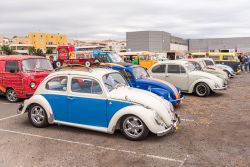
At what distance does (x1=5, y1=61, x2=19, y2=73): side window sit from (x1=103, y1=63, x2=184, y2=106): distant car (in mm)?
3801

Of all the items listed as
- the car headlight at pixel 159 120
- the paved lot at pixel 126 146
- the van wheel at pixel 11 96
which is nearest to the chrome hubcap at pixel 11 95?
the van wheel at pixel 11 96

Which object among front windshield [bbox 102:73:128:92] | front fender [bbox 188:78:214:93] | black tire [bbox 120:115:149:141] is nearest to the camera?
black tire [bbox 120:115:149:141]

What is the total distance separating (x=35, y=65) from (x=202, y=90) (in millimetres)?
7239

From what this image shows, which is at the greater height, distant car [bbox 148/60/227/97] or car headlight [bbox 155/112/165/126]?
distant car [bbox 148/60/227/97]

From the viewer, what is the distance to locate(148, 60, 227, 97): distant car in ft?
38.7

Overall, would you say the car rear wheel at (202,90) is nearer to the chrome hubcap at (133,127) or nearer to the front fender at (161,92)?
the front fender at (161,92)

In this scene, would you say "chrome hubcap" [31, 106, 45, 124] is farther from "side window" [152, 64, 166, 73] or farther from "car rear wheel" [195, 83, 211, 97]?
"car rear wheel" [195, 83, 211, 97]

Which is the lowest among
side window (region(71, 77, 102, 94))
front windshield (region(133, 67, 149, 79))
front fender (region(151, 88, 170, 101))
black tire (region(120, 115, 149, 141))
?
black tire (region(120, 115, 149, 141))

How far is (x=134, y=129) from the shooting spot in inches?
235

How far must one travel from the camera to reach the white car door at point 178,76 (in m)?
12.0

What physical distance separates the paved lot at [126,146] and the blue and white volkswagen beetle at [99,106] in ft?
0.91

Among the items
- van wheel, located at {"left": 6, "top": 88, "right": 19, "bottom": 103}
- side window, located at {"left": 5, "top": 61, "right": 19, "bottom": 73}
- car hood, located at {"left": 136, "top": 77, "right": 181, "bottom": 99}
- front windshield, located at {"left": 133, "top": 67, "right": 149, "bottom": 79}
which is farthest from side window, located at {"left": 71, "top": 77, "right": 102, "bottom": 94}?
van wheel, located at {"left": 6, "top": 88, "right": 19, "bottom": 103}

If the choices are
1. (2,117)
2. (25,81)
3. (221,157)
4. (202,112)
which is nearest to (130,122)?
(221,157)

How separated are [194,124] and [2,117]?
19.1 feet
